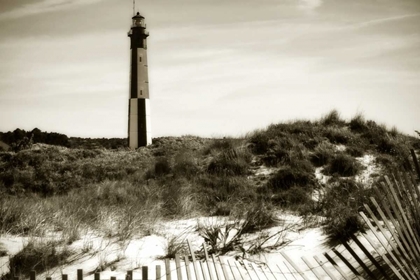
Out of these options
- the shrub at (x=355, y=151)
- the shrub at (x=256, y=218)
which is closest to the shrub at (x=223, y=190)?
the shrub at (x=256, y=218)

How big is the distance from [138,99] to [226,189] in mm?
18487

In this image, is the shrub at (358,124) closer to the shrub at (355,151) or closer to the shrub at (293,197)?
the shrub at (355,151)

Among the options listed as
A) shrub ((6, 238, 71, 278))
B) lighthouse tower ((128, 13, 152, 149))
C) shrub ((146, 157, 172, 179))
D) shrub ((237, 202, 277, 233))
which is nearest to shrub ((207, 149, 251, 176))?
shrub ((146, 157, 172, 179))

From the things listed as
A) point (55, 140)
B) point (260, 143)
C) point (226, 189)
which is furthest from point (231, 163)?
point (55, 140)

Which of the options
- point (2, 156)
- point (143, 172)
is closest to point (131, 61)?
point (2, 156)

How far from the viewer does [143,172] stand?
11578 millimetres

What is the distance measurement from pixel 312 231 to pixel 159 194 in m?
3.29

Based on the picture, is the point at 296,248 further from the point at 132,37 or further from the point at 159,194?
the point at 132,37

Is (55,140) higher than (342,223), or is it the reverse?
(55,140)

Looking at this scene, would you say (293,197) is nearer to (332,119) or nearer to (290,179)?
(290,179)

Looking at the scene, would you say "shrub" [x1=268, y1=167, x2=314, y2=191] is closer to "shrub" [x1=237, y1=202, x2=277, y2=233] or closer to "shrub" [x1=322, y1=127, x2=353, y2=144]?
"shrub" [x1=237, y1=202, x2=277, y2=233]

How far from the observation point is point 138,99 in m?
26.0

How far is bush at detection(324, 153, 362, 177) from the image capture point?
925 cm

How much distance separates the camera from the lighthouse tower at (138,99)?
26109mm
